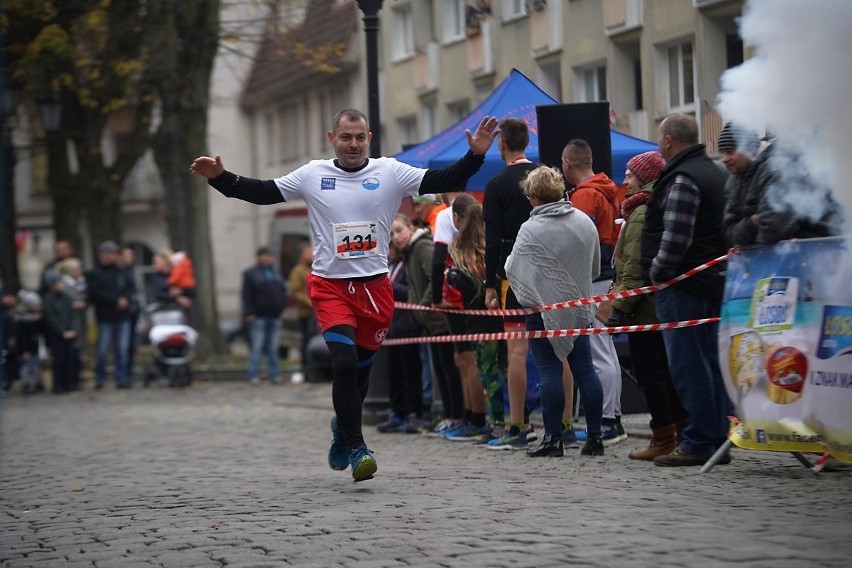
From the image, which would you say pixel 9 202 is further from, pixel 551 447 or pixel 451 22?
pixel 551 447

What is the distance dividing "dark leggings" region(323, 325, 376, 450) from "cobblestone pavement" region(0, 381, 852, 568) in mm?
334

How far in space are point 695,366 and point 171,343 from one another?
570 inches

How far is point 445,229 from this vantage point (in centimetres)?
1218

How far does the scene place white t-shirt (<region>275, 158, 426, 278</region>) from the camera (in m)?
8.87

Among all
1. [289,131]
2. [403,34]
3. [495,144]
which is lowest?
[495,144]

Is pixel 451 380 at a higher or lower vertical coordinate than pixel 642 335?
lower

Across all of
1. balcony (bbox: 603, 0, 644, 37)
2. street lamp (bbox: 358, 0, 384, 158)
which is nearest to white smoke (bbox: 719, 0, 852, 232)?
street lamp (bbox: 358, 0, 384, 158)

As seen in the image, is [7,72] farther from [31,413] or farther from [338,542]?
[338,542]

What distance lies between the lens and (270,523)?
7.43 metres

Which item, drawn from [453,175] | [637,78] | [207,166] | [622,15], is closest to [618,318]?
[453,175]

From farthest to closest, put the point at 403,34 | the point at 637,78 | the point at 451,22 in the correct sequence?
the point at 403,34 < the point at 451,22 < the point at 637,78

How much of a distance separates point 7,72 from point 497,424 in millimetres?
13097

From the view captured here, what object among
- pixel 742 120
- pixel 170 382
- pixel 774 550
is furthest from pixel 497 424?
pixel 170 382

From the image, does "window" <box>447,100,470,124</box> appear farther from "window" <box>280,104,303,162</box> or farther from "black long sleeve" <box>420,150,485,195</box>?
"black long sleeve" <box>420,150,485,195</box>
